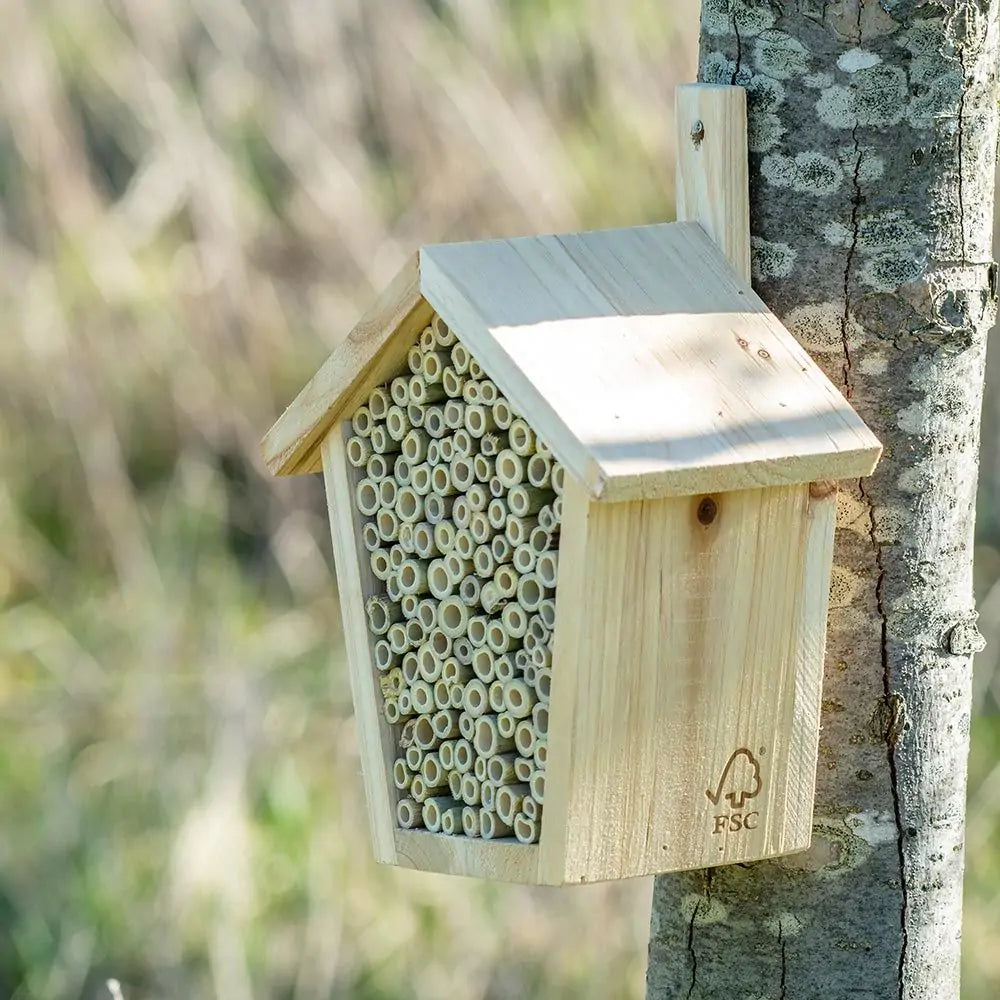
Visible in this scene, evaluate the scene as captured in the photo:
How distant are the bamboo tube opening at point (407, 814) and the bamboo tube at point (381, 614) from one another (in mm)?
183

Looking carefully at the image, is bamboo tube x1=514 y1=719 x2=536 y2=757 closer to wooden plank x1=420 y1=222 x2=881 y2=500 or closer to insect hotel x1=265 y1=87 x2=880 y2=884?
insect hotel x1=265 y1=87 x2=880 y2=884

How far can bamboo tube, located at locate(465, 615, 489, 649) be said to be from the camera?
5.37ft

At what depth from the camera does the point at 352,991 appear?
11.3ft

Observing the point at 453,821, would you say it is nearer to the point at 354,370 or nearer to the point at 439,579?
the point at 439,579

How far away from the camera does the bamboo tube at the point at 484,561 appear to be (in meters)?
1.61

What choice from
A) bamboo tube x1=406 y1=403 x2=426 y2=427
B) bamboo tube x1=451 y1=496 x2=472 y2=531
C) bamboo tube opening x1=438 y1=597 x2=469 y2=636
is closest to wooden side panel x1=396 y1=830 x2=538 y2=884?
bamboo tube opening x1=438 y1=597 x2=469 y2=636

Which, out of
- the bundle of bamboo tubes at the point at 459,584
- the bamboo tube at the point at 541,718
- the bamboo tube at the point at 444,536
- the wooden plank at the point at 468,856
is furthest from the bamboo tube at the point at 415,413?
the wooden plank at the point at 468,856

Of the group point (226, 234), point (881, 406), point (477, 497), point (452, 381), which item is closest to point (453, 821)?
point (477, 497)

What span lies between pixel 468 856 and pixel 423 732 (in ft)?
0.49

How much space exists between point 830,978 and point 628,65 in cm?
372

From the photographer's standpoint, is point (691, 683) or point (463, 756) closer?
point (691, 683)

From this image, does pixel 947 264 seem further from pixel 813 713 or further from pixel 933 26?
pixel 813 713

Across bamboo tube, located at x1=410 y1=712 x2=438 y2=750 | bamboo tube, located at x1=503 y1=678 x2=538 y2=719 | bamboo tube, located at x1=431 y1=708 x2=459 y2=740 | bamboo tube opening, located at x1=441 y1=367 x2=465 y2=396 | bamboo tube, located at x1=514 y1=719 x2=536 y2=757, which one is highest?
bamboo tube opening, located at x1=441 y1=367 x2=465 y2=396

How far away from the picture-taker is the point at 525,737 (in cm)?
161
